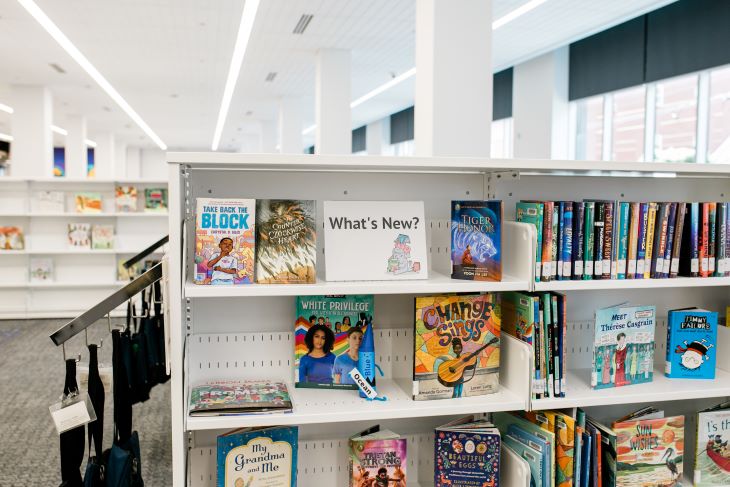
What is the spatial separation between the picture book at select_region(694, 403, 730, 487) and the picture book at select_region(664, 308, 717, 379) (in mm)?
157

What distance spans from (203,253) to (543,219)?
114 cm

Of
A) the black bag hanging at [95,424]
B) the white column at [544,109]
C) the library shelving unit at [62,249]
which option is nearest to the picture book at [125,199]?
the library shelving unit at [62,249]

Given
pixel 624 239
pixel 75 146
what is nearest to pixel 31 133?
pixel 75 146

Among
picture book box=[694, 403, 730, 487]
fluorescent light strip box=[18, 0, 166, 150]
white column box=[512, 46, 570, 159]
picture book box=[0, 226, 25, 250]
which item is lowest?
picture book box=[694, 403, 730, 487]

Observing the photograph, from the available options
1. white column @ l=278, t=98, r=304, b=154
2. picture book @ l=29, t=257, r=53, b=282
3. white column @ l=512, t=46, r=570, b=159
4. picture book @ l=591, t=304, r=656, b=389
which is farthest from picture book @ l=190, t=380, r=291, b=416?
white column @ l=278, t=98, r=304, b=154

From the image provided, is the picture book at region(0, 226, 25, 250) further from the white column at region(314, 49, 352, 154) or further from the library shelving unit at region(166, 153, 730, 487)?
the library shelving unit at region(166, 153, 730, 487)

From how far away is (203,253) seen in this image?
191 cm

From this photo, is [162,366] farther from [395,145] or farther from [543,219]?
[395,145]

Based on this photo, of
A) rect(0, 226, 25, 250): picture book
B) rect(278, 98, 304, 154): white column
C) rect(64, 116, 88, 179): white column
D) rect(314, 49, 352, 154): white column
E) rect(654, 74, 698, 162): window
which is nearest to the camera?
rect(654, 74, 698, 162): window

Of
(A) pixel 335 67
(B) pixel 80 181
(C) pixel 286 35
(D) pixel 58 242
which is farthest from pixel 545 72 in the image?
(D) pixel 58 242

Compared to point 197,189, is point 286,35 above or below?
above

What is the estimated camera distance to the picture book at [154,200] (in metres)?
8.33

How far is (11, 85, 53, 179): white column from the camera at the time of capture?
10641mm

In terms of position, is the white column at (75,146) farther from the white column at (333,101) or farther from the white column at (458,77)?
the white column at (458,77)
